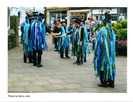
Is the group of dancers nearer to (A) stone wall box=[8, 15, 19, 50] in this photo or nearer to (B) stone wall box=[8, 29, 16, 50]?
(B) stone wall box=[8, 29, 16, 50]

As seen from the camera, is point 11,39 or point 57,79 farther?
point 11,39

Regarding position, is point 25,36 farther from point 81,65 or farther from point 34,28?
point 81,65

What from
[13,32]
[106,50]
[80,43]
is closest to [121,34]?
[80,43]

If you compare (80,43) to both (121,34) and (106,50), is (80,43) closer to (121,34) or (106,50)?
(106,50)

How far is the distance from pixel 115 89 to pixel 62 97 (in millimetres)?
1707

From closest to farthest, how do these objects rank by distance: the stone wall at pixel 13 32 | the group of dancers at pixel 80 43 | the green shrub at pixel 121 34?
the group of dancers at pixel 80 43 < the green shrub at pixel 121 34 < the stone wall at pixel 13 32

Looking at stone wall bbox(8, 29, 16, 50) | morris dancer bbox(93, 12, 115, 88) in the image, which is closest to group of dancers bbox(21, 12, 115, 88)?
morris dancer bbox(93, 12, 115, 88)

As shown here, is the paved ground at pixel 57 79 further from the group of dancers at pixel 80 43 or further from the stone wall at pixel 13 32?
the stone wall at pixel 13 32

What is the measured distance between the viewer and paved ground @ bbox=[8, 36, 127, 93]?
5.97 meters

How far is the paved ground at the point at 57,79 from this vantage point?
5.97m

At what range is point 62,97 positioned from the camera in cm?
500

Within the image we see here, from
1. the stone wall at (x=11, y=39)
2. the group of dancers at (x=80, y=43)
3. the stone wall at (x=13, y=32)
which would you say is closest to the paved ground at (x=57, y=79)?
the group of dancers at (x=80, y=43)

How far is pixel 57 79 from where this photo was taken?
701 cm

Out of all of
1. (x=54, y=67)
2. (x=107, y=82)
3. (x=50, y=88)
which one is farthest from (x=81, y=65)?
(x=50, y=88)
